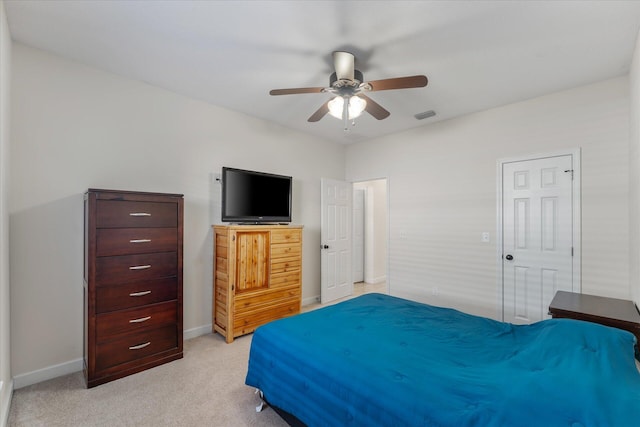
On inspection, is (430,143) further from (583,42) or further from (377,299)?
(377,299)

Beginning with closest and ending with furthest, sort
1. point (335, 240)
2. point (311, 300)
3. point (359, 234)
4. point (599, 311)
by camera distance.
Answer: point (599, 311) → point (311, 300) → point (335, 240) → point (359, 234)

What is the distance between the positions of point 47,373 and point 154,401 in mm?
1100

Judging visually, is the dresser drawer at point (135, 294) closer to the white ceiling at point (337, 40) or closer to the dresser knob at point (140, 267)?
the dresser knob at point (140, 267)

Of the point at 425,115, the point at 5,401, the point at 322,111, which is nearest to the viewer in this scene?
the point at 5,401

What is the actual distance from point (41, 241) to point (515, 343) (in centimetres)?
372

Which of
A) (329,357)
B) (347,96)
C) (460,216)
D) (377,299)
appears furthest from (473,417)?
(460,216)

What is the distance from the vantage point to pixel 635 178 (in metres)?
2.31

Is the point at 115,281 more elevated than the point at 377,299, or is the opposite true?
the point at 115,281

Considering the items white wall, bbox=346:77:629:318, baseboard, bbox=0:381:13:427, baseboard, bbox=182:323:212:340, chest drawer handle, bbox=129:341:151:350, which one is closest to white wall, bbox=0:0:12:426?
baseboard, bbox=0:381:13:427

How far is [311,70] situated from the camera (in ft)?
8.82

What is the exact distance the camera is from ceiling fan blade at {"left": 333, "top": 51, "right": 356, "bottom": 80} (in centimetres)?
232

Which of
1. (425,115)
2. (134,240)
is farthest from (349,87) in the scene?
(134,240)

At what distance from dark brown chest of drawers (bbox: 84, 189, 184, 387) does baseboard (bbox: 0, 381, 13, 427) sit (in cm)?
44

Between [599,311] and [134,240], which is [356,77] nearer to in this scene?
[134,240]
